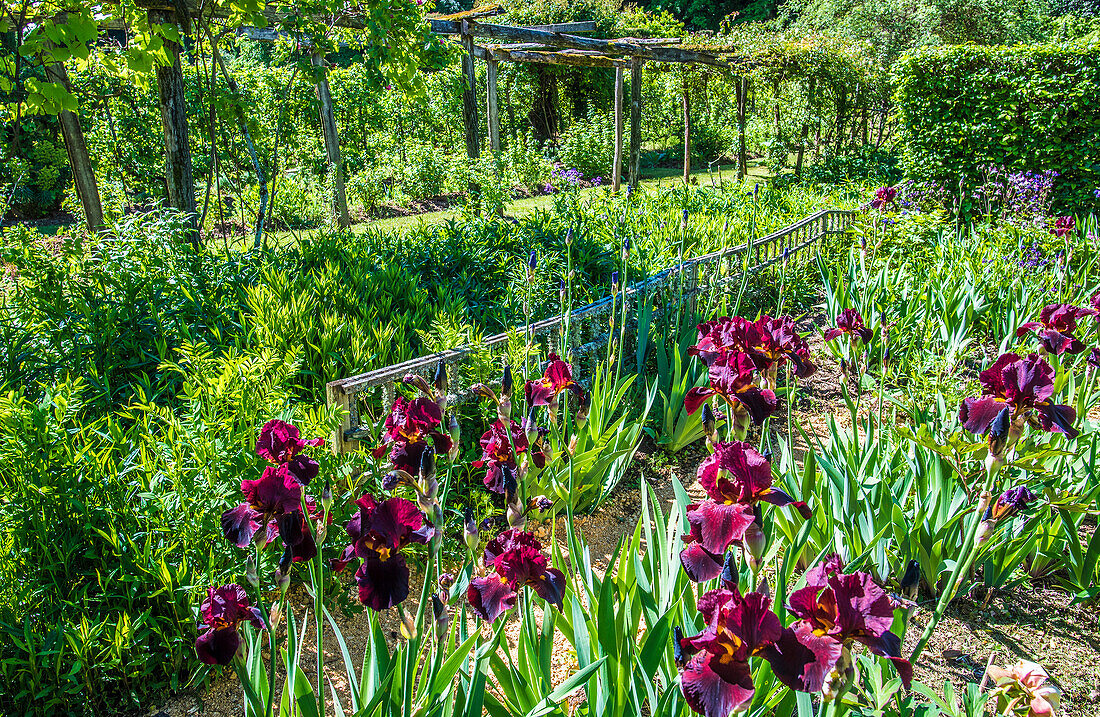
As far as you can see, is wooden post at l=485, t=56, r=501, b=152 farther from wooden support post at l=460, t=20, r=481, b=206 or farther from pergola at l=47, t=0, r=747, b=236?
wooden support post at l=460, t=20, r=481, b=206

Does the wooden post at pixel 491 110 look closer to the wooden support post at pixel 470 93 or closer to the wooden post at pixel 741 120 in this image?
the wooden support post at pixel 470 93

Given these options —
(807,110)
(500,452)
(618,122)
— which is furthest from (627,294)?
(807,110)

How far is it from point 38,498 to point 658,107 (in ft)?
54.6

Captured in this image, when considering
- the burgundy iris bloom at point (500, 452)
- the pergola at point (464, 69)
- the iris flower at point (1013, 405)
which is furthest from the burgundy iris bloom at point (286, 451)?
the pergola at point (464, 69)

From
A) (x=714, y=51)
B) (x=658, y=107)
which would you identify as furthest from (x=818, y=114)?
(x=658, y=107)

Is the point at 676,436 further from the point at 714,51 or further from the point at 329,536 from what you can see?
the point at 714,51

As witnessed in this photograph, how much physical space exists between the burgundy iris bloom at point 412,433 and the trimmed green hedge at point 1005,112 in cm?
792

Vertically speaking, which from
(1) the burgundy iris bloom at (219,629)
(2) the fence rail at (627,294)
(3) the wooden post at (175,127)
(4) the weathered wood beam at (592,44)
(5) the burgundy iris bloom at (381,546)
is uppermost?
(4) the weathered wood beam at (592,44)

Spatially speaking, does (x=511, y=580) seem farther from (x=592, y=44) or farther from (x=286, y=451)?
(x=592, y=44)

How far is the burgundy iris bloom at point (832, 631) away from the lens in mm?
836

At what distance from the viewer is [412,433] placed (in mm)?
1367

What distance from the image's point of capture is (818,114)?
40.6ft

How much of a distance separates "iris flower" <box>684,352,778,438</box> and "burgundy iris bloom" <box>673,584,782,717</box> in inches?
24.4

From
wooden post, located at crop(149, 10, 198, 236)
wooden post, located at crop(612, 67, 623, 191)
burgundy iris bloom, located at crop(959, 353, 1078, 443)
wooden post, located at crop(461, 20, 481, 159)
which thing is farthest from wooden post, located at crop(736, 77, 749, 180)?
burgundy iris bloom, located at crop(959, 353, 1078, 443)
